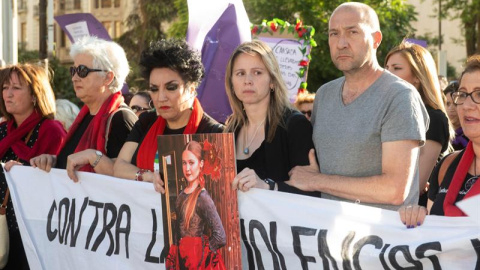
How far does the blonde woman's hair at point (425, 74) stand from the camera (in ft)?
16.9

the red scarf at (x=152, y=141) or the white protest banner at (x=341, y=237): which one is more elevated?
the red scarf at (x=152, y=141)

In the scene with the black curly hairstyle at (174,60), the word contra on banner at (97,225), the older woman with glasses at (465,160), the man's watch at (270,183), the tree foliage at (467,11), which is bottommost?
the word contra on banner at (97,225)

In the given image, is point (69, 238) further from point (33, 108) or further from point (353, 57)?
point (353, 57)

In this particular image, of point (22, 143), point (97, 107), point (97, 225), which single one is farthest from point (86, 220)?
point (22, 143)

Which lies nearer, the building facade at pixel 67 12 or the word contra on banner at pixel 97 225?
the word contra on banner at pixel 97 225

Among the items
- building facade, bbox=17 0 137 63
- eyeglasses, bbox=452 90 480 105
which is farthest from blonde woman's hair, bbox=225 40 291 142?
building facade, bbox=17 0 137 63

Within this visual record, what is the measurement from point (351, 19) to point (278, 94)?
56 centimetres

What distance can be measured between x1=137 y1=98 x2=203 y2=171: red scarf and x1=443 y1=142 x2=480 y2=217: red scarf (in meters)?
1.49

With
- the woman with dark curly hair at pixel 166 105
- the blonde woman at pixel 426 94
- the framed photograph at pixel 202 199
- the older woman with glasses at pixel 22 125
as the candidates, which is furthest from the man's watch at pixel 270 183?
the older woman with glasses at pixel 22 125

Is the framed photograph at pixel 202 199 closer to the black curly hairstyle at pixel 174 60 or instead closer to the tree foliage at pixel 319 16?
the black curly hairstyle at pixel 174 60

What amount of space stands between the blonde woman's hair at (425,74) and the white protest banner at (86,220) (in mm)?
1806

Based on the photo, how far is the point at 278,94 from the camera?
4301 millimetres

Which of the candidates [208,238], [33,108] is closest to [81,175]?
[33,108]

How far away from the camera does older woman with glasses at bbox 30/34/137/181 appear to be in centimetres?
517
